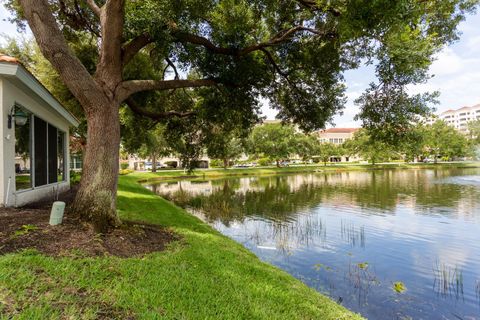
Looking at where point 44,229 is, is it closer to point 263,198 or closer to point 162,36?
point 162,36

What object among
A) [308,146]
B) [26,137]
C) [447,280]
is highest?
[308,146]

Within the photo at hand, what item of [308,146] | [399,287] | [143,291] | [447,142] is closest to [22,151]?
[143,291]

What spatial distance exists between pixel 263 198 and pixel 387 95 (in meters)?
14.5

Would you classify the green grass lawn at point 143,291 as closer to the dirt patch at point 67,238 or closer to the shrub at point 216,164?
the dirt patch at point 67,238

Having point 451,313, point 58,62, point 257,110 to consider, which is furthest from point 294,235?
point 58,62

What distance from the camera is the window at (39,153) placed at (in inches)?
297

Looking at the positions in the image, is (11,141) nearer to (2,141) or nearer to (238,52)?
(2,141)

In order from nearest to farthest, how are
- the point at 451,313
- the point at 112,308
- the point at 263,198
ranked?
the point at 112,308 < the point at 451,313 < the point at 263,198

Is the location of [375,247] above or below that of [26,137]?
below

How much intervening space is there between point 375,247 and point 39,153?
441 inches

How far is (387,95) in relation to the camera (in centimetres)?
716

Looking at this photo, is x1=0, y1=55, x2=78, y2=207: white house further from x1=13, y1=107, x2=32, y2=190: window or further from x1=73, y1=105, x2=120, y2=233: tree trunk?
x1=73, y1=105, x2=120, y2=233: tree trunk

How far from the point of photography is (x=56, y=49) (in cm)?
531

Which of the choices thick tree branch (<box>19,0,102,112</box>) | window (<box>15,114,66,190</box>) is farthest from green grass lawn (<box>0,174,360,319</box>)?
window (<box>15,114,66,190</box>)
